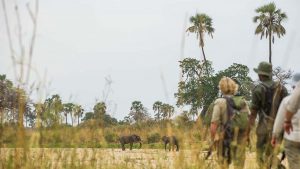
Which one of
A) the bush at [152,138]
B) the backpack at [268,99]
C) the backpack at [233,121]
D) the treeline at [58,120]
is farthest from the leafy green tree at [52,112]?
the bush at [152,138]

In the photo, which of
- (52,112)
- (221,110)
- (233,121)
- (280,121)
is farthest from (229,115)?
(52,112)

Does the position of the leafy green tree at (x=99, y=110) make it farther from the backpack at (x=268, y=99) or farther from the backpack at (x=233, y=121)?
the backpack at (x=268, y=99)

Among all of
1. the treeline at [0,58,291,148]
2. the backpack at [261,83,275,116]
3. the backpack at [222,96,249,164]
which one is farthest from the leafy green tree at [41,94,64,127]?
the backpack at [261,83,275,116]

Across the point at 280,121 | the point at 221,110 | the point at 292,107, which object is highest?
the point at 221,110

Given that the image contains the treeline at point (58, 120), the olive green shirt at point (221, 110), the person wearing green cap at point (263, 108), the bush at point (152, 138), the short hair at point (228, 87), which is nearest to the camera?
the treeline at point (58, 120)

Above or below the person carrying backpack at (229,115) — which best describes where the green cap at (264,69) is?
above

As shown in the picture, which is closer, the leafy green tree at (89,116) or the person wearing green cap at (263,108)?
the leafy green tree at (89,116)

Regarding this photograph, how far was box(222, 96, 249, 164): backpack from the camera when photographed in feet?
22.0

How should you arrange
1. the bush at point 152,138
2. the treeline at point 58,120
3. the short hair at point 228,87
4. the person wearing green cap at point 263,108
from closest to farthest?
1. the treeline at point 58,120
2. the person wearing green cap at point 263,108
3. the short hair at point 228,87
4. the bush at point 152,138

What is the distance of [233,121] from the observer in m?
6.86

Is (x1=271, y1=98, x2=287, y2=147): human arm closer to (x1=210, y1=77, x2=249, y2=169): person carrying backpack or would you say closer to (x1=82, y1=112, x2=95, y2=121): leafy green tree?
(x1=210, y1=77, x2=249, y2=169): person carrying backpack

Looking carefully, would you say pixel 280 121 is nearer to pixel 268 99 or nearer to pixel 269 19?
pixel 268 99

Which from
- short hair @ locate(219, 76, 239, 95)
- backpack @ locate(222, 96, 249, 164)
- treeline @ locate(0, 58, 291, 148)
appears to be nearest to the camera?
treeline @ locate(0, 58, 291, 148)

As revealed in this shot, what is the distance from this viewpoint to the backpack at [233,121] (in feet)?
22.0
